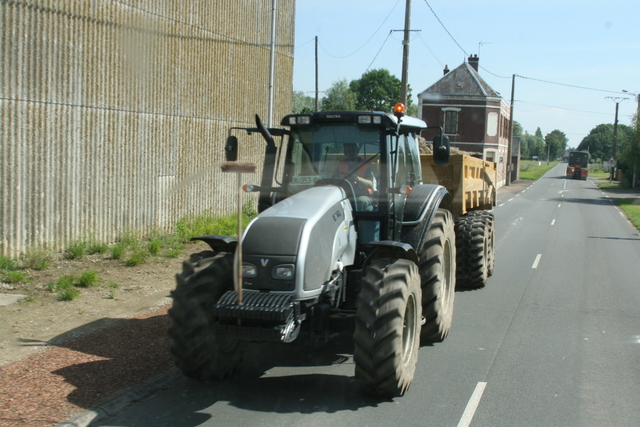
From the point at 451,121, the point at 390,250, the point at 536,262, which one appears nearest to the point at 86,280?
the point at 390,250

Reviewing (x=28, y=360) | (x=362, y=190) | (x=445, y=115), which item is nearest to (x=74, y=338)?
(x=28, y=360)

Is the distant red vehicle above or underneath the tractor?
above

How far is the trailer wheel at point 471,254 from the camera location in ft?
36.3

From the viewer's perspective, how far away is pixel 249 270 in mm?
5629

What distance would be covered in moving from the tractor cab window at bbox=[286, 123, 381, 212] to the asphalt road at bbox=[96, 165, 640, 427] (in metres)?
1.91

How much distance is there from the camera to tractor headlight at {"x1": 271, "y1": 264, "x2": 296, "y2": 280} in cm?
550

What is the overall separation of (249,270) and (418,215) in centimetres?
275

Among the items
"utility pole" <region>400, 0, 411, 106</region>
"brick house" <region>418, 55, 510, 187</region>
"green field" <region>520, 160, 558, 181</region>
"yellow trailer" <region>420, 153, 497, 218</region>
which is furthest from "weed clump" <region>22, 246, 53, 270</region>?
"green field" <region>520, 160, 558, 181</region>

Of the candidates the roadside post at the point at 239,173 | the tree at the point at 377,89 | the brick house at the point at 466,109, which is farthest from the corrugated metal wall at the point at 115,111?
the tree at the point at 377,89

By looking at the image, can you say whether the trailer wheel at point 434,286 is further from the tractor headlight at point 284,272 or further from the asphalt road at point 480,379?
the tractor headlight at point 284,272

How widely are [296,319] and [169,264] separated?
6.63 metres

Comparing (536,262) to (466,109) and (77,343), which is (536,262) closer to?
(77,343)

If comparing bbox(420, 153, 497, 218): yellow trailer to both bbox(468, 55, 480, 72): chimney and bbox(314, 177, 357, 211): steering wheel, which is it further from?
bbox(468, 55, 480, 72): chimney

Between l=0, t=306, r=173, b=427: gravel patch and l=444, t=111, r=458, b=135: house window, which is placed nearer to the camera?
l=0, t=306, r=173, b=427: gravel patch
